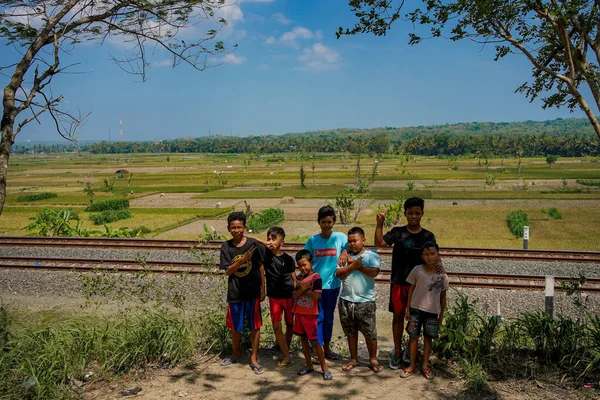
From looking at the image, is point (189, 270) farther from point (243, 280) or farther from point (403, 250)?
point (403, 250)

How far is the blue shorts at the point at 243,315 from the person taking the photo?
4.91 m

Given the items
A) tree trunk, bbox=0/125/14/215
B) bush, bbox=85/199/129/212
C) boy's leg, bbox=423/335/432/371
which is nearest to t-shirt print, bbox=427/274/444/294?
boy's leg, bbox=423/335/432/371

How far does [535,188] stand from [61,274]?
37.0 m

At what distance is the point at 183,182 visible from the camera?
49781 mm

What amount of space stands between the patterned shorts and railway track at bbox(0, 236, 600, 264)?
5.57m

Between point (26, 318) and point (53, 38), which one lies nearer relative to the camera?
point (53, 38)

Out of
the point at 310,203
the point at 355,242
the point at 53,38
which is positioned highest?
the point at 53,38

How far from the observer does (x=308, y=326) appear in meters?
4.59

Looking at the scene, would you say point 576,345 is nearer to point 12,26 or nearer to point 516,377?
point 516,377

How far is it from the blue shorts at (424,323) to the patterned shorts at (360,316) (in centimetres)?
37

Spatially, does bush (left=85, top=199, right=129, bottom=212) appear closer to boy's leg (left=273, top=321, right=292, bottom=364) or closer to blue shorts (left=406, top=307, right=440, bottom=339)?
boy's leg (left=273, top=321, right=292, bottom=364)

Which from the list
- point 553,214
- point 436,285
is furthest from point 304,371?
point 553,214

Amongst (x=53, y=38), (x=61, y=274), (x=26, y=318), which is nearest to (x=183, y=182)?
(x=61, y=274)

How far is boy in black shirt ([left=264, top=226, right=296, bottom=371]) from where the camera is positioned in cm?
478
